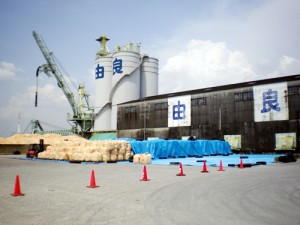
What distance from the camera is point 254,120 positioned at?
35844 millimetres

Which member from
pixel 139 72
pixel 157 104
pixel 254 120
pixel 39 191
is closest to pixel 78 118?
pixel 139 72

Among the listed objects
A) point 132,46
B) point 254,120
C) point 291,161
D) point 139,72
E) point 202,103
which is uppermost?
point 132,46

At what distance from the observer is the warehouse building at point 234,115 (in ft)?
109

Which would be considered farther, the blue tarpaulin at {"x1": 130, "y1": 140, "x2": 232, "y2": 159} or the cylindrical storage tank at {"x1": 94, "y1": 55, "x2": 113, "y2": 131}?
the cylindrical storage tank at {"x1": 94, "y1": 55, "x2": 113, "y2": 131}

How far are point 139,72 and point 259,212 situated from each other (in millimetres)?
54408

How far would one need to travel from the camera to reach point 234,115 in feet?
123

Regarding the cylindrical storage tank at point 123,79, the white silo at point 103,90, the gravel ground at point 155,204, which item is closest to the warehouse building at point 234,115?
the cylindrical storage tank at point 123,79

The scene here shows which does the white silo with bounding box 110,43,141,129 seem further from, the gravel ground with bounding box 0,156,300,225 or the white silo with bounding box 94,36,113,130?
the gravel ground with bounding box 0,156,300,225

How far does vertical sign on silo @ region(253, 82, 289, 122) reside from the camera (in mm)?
33469

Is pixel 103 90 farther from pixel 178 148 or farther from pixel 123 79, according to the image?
pixel 178 148

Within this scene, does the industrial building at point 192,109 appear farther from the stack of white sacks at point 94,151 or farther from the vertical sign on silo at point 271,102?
the stack of white sacks at point 94,151

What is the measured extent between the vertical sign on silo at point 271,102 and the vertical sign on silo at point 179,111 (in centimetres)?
974

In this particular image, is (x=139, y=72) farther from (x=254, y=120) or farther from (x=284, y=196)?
(x=284, y=196)

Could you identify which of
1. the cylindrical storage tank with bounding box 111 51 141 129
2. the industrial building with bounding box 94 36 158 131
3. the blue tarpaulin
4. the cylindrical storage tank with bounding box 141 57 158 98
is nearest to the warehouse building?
the blue tarpaulin
